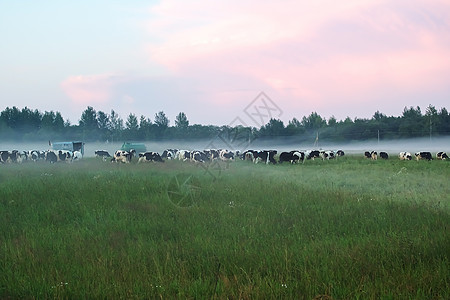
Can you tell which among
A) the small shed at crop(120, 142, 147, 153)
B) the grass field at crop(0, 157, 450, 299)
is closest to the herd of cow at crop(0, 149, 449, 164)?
the small shed at crop(120, 142, 147, 153)

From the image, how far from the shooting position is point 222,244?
7.52 metres

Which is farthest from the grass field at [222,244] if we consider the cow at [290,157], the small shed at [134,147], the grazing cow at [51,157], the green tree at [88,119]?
the green tree at [88,119]

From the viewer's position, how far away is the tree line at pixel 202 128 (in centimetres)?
6389

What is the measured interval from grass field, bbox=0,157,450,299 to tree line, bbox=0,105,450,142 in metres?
32.5

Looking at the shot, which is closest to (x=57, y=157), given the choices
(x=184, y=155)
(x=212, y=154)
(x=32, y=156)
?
(x=32, y=156)

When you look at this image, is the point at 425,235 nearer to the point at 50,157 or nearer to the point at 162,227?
the point at 162,227

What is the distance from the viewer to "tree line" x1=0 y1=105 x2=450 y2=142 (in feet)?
210

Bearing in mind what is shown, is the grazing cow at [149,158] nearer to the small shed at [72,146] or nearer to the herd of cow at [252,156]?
the herd of cow at [252,156]

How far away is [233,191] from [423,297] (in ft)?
28.8

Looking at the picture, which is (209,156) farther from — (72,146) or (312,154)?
(72,146)

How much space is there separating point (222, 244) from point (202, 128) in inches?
2764

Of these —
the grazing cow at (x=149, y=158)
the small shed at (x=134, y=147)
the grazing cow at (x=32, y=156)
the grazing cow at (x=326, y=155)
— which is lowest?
the grazing cow at (x=326, y=155)

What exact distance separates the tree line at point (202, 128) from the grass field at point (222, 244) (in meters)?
32.5

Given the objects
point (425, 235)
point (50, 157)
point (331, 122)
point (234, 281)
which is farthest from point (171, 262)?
point (331, 122)
